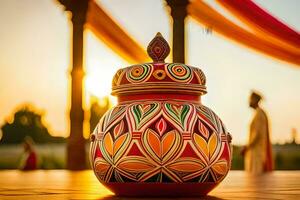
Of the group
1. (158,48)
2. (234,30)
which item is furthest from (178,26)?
(158,48)

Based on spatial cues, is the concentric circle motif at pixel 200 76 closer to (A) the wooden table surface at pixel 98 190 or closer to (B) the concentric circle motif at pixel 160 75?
(B) the concentric circle motif at pixel 160 75

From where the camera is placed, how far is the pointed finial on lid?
1.92 metres

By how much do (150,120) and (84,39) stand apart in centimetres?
772

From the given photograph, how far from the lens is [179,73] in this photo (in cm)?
181

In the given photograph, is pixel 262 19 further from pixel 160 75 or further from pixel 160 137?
pixel 160 137

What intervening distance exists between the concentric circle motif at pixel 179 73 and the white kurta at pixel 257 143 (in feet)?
18.3

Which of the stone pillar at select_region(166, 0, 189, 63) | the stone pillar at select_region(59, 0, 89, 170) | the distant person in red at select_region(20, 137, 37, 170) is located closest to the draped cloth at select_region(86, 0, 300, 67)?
the stone pillar at select_region(59, 0, 89, 170)

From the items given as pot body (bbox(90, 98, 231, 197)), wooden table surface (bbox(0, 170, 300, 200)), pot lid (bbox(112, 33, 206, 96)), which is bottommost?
wooden table surface (bbox(0, 170, 300, 200))

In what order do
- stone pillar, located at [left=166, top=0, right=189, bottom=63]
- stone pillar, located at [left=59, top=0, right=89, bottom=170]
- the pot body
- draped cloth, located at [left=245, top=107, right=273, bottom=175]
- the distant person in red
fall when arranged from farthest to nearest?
the distant person in red
stone pillar, located at [left=59, top=0, right=89, bottom=170]
stone pillar, located at [left=166, top=0, right=189, bottom=63]
draped cloth, located at [left=245, top=107, right=273, bottom=175]
the pot body

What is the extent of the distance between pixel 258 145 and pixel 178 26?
1.91 m

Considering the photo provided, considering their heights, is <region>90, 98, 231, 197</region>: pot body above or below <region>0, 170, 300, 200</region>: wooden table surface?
above

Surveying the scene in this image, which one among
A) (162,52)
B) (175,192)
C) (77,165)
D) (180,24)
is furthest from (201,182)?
(77,165)

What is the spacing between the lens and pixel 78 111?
9.21 m

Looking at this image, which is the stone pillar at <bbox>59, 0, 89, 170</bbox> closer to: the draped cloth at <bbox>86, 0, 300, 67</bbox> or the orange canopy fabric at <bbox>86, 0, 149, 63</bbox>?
the draped cloth at <bbox>86, 0, 300, 67</bbox>
